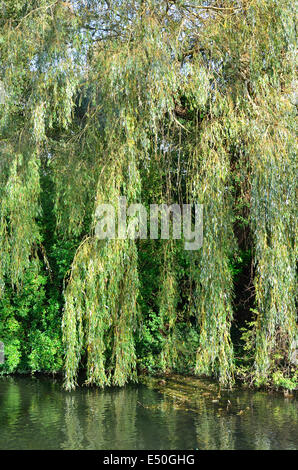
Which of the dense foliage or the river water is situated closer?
the river water

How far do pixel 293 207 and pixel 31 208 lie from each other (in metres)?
3.34

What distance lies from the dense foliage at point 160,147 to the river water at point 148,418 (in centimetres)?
41

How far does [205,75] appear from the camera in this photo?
7.05m

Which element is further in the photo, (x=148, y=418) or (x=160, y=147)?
(x=160, y=147)

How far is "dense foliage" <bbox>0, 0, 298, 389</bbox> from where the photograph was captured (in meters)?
6.71

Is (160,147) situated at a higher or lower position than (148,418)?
higher

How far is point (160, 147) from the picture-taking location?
794 centimetres

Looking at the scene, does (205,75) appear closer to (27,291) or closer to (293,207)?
(293,207)

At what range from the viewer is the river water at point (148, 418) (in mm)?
5734

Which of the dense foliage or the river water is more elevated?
the dense foliage

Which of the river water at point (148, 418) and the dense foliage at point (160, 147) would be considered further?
the dense foliage at point (160, 147)

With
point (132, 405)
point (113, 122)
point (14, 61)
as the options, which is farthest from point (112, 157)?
point (132, 405)

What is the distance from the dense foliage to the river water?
41cm

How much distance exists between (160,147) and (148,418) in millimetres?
3653
